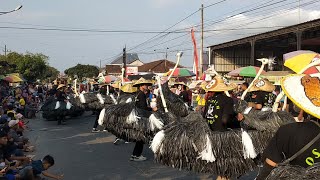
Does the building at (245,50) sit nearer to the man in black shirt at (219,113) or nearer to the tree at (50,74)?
the tree at (50,74)

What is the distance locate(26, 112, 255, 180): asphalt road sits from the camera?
7.44m

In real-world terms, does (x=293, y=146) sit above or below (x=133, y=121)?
above

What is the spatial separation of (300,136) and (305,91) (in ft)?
1.14

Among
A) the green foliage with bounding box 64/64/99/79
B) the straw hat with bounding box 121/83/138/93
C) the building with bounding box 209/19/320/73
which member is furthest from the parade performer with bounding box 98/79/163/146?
the green foliage with bounding box 64/64/99/79

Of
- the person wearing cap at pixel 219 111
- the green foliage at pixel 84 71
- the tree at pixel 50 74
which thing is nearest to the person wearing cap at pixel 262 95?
the person wearing cap at pixel 219 111

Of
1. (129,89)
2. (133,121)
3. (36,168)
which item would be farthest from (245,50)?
(36,168)

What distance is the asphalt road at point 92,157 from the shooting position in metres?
7.44

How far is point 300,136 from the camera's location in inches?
113

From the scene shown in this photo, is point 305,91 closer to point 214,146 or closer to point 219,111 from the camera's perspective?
point 214,146

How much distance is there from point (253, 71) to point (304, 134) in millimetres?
13202

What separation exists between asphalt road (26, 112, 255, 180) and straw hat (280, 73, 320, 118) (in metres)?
4.39

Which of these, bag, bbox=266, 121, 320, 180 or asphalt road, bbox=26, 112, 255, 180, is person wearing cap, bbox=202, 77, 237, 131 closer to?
asphalt road, bbox=26, 112, 255, 180

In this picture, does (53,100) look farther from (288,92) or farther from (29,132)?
(288,92)

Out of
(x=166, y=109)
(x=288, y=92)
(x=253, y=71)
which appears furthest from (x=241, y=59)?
(x=288, y=92)
